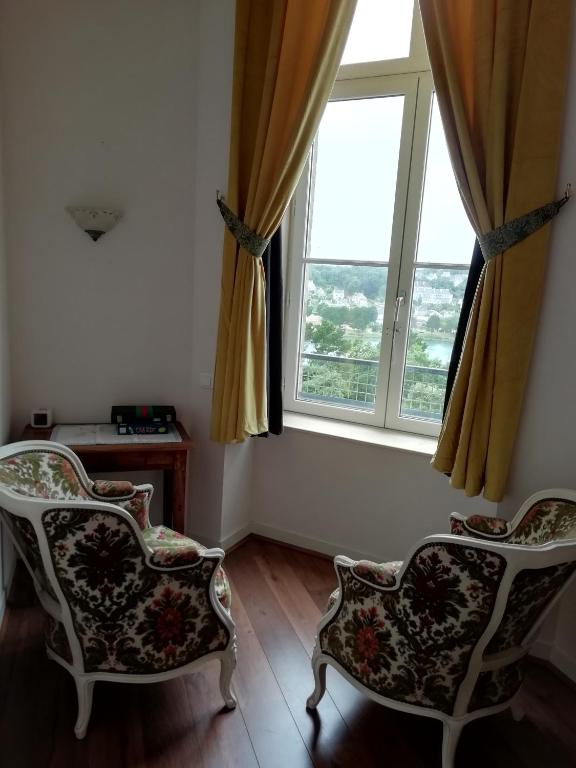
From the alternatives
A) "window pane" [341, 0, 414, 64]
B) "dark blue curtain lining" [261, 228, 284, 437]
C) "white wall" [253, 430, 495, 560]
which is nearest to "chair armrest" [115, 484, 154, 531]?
"dark blue curtain lining" [261, 228, 284, 437]

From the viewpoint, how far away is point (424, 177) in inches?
107

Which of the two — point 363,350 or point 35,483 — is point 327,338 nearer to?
point 363,350

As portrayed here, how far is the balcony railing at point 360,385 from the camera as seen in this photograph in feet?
9.45

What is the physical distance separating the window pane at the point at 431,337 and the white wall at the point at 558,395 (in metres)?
0.66

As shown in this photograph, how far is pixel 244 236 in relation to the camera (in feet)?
8.48

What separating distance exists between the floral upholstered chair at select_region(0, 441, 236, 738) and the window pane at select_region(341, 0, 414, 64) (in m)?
2.52

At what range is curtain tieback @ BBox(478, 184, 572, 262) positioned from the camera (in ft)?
6.61

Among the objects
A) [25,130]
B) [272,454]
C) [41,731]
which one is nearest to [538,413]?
[272,454]

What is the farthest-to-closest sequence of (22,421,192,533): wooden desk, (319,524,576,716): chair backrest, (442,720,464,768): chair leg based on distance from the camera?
(22,421,192,533): wooden desk
(442,720,464,768): chair leg
(319,524,576,716): chair backrest

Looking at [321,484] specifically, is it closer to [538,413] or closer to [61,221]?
[538,413]

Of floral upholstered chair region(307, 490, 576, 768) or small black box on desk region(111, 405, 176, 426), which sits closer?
floral upholstered chair region(307, 490, 576, 768)

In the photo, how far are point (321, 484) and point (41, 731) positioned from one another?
1723 millimetres

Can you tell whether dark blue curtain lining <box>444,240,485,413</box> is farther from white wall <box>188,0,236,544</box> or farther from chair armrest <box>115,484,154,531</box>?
chair armrest <box>115,484,154,531</box>

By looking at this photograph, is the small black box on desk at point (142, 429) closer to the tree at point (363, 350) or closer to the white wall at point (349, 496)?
the white wall at point (349, 496)
